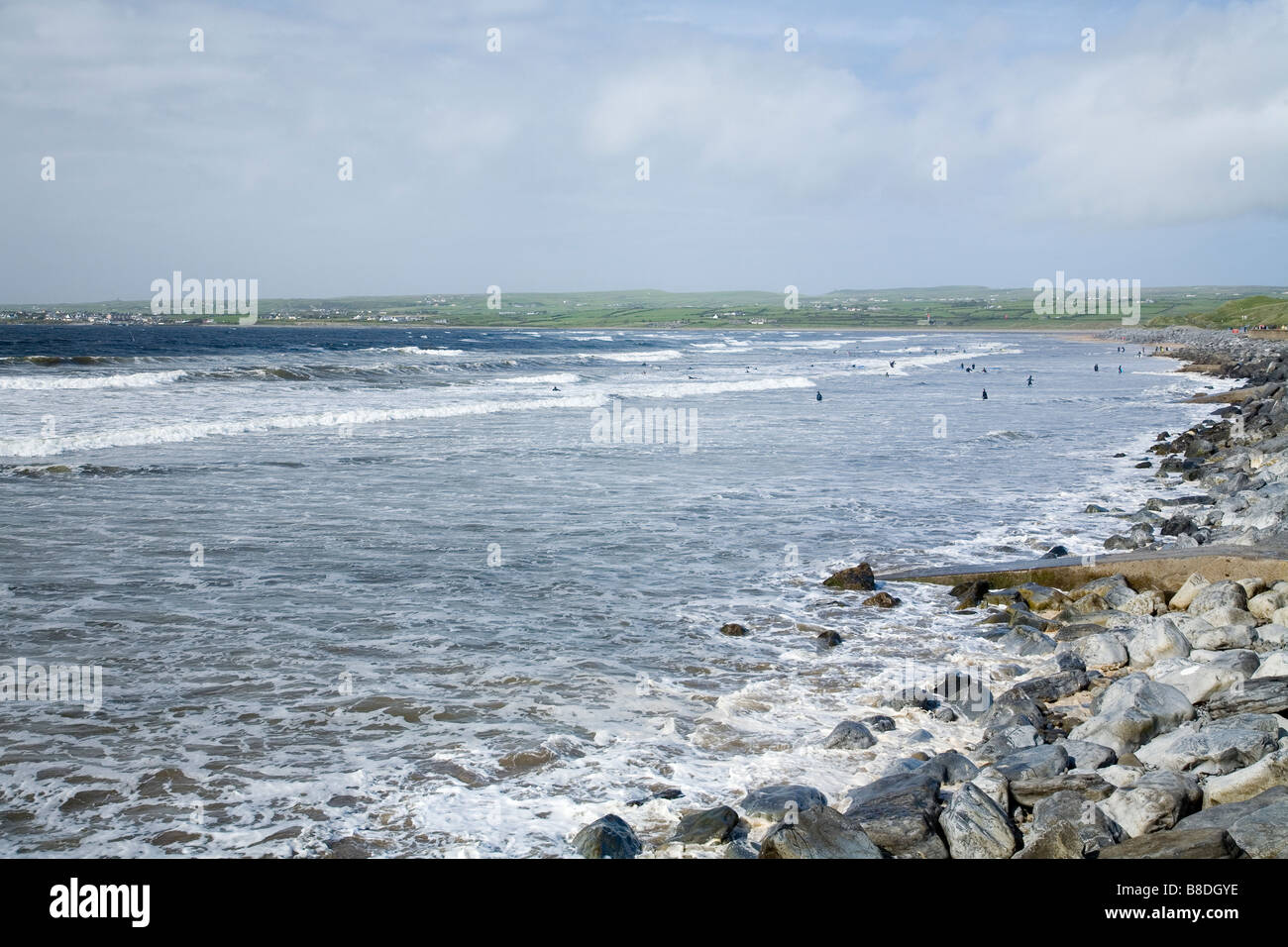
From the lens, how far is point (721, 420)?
33.9 metres

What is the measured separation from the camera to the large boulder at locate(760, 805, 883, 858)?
223 inches

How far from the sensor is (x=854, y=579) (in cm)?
1232

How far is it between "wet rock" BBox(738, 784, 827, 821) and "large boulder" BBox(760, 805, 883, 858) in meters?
0.30

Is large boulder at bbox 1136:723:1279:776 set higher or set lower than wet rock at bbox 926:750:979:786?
higher

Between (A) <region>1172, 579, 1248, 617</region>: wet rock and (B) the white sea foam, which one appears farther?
(B) the white sea foam

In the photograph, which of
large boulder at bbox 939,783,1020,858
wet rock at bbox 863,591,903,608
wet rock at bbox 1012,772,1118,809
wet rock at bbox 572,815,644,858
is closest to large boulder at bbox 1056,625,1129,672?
wet rock at bbox 863,591,903,608

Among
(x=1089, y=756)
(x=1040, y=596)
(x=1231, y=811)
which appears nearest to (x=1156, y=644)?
(x=1040, y=596)

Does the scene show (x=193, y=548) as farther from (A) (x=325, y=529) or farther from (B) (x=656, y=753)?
(B) (x=656, y=753)

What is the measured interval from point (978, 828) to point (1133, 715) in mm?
2146

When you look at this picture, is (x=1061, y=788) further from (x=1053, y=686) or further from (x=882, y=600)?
(x=882, y=600)

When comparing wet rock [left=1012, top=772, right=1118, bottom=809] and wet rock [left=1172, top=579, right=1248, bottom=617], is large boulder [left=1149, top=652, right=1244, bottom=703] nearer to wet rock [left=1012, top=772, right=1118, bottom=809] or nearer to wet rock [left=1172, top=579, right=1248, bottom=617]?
wet rock [left=1012, top=772, right=1118, bottom=809]

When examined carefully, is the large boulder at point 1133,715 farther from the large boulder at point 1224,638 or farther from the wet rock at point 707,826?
the wet rock at point 707,826

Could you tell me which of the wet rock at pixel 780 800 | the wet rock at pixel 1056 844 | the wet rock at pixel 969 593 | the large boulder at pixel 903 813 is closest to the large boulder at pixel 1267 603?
the wet rock at pixel 969 593

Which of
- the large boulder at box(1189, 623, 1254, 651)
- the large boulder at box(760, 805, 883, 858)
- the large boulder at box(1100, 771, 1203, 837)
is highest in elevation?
the large boulder at box(1189, 623, 1254, 651)
